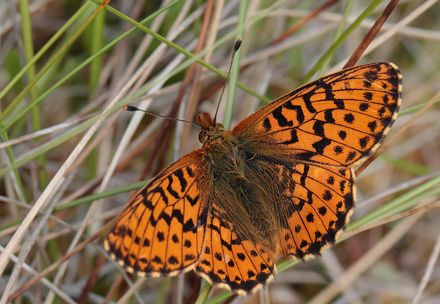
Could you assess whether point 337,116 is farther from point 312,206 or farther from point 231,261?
point 231,261

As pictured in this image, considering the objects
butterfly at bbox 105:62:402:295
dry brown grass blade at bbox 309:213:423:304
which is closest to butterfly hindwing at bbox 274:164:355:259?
butterfly at bbox 105:62:402:295

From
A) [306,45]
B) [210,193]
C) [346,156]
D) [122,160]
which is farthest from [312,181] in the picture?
[306,45]

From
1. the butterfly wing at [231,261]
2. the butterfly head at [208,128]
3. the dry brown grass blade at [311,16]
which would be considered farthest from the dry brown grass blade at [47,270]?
the dry brown grass blade at [311,16]

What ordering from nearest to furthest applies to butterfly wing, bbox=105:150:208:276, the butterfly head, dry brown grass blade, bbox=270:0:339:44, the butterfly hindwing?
butterfly wing, bbox=105:150:208:276 < the butterfly hindwing < the butterfly head < dry brown grass blade, bbox=270:0:339:44

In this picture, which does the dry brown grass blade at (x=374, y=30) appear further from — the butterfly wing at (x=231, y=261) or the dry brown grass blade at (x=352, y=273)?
the dry brown grass blade at (x=352, y=273)

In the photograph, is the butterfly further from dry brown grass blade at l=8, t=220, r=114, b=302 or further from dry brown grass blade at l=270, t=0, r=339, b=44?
dry brown grass blade at l=270, t=0, r=339, b=44

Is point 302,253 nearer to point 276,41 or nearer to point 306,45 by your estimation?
point 276,41

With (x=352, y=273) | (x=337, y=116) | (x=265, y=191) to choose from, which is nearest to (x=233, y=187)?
(x=265, y=191)
